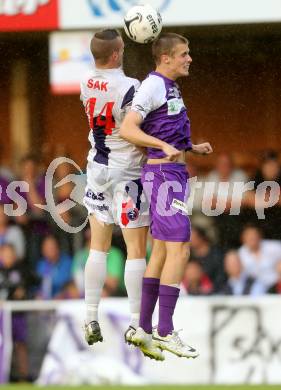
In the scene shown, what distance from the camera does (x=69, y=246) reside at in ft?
50.2

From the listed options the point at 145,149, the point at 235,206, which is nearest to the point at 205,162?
the point at 235,206

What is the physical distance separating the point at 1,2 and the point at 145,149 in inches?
166

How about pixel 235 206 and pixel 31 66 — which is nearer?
pixel 235 206

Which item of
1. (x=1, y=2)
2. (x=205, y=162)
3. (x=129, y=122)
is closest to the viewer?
(x=129, y=122)

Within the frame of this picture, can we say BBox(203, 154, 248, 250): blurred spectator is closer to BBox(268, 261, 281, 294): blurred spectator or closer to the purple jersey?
BBox(268, 261, 281, 294): blurred spectator

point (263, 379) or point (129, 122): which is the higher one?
point (129, 122)

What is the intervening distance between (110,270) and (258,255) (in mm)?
1414

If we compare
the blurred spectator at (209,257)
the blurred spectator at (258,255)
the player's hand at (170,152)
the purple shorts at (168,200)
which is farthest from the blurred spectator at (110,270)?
the player's hand at (170,152)

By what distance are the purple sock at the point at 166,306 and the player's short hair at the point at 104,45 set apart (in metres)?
1.60

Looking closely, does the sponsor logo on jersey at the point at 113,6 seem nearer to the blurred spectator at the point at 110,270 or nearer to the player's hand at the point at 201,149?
the blurred spectator at the point at 110,270

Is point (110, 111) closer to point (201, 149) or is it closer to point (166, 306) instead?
point (201, 149)

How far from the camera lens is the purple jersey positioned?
10.5 metres

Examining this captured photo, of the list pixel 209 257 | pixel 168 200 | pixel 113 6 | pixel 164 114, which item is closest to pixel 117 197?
pixel 168 200

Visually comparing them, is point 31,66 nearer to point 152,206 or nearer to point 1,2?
point 1,2
